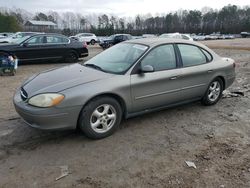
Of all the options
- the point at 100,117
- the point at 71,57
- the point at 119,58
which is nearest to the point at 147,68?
the point at 119,58

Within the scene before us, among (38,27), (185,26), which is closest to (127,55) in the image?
(38,27)

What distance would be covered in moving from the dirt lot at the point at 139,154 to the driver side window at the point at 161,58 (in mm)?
984

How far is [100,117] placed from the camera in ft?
12.6

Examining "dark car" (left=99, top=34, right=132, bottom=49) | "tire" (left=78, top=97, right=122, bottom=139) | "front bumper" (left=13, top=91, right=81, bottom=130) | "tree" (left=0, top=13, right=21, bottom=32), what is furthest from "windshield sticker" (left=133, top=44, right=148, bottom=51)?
"tree" (left=0, top=13, right=21, bottom=32)

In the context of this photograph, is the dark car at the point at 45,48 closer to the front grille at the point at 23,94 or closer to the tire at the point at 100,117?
the front grille at the point at 23,94

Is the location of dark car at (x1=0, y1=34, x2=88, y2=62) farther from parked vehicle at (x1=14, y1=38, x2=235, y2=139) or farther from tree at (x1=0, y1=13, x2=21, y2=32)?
tree at (x1=0, y1=13, x2=21, y2=32)

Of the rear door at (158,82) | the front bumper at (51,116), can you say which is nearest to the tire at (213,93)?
the rear door at (158,82)

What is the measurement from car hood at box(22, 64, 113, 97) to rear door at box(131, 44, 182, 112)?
0.56 m

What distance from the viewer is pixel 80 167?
10.5 feet

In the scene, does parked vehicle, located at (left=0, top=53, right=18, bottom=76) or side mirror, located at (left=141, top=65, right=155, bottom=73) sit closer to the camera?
side mirror, located at (left=141, top=65, right=155, bottom=73)

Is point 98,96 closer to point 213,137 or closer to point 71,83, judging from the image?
point 71,83

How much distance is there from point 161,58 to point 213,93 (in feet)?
5.59

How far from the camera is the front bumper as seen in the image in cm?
344

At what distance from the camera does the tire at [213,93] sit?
537 cm
